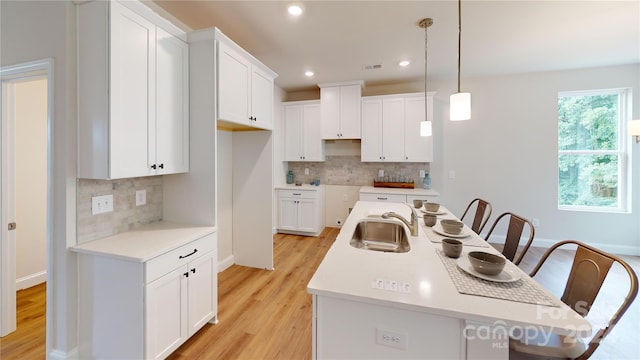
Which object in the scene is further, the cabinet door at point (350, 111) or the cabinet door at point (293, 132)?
the cabinet door at point (293, 132)

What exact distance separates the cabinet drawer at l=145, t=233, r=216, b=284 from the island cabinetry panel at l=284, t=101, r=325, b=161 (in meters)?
2.97

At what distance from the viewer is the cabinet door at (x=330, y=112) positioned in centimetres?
448

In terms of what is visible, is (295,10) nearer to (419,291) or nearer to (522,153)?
(419,291)

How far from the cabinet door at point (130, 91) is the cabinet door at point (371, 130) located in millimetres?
3285

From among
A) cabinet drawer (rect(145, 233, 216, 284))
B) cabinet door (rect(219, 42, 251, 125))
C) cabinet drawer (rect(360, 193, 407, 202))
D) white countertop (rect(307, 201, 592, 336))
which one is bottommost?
cabinet drawer (rect(145, 233, 216, 284))

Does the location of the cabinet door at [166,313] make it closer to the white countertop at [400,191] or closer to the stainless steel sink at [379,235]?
the stainless steel sink at [379,235]

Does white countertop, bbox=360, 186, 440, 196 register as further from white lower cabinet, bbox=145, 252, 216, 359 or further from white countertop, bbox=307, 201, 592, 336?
white lower cabinet, bbox=145, 252, 216, 359

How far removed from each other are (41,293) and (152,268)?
2102 millimetres

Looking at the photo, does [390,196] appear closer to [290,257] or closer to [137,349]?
[290,257]

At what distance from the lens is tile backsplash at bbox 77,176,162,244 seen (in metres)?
1.70

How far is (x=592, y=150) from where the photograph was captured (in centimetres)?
384

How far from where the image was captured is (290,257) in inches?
142

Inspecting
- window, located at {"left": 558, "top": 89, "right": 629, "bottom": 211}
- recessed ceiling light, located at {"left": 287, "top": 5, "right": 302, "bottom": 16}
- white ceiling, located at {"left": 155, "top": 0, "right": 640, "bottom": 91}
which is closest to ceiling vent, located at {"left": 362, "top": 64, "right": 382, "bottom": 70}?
white ceiling, located at {"left": 155, "top": 0, "right": 640, "bottom": 91}

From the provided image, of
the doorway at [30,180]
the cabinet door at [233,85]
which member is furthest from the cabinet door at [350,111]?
the doorway at [30,180]
